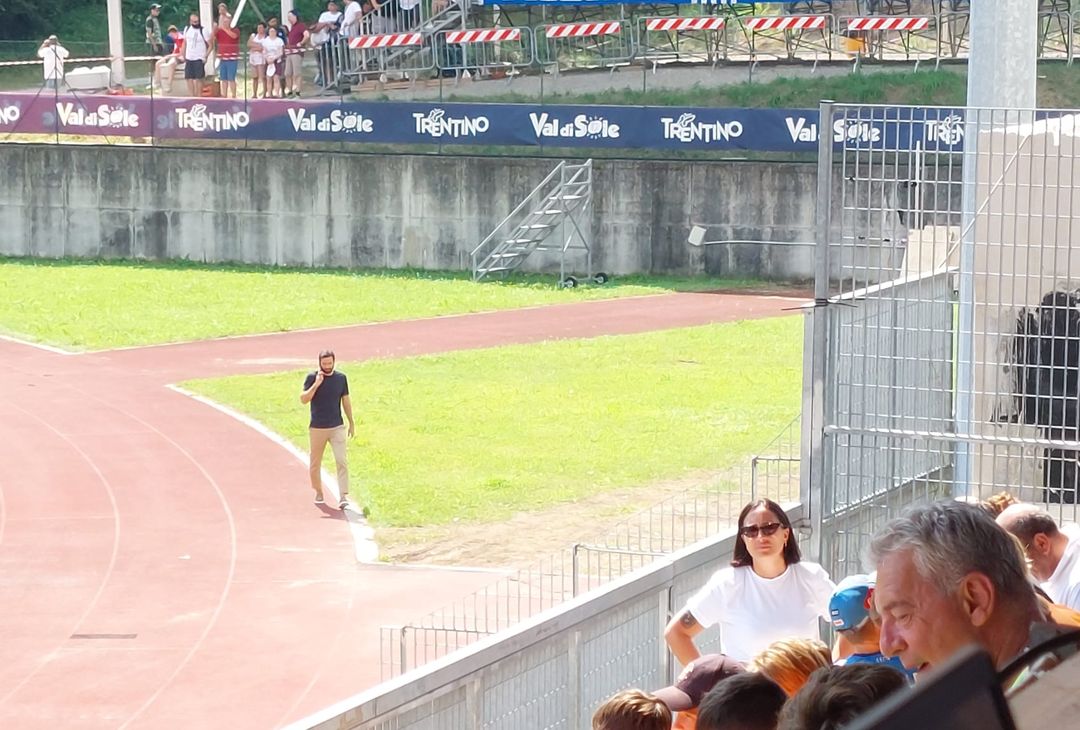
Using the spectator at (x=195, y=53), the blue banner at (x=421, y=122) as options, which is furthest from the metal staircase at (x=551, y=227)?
the spectator at (x=195, y=53)

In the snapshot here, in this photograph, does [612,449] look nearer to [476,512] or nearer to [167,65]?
[476,512]

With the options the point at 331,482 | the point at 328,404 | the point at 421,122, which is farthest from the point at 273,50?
the point at 328,404

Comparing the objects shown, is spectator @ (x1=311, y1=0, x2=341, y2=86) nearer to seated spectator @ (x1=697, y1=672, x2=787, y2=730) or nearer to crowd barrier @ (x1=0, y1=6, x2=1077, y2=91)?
crowd barrier @ (x1=0, y1=6, x2=1077, y2=91)

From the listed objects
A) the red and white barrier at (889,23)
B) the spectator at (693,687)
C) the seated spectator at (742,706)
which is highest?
the red and white barrier at (889,23)

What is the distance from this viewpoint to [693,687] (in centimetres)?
507

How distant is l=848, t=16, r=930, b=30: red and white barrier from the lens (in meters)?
36.2

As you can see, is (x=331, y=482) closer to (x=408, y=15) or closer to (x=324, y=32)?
(x=324, y=32)

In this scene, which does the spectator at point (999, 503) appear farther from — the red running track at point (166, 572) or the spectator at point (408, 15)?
the spectator at point (408, 15)

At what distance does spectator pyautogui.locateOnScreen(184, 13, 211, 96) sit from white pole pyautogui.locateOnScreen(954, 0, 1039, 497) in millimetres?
30950

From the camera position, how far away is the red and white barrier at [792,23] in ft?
120

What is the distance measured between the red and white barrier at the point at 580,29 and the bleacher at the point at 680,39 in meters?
→ 0.02

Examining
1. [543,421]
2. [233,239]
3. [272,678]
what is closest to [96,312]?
[233,239]

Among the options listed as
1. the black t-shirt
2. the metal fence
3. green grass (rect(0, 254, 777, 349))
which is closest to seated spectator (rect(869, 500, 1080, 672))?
the metal fence

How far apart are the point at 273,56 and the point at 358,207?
→ 21.1 feet
